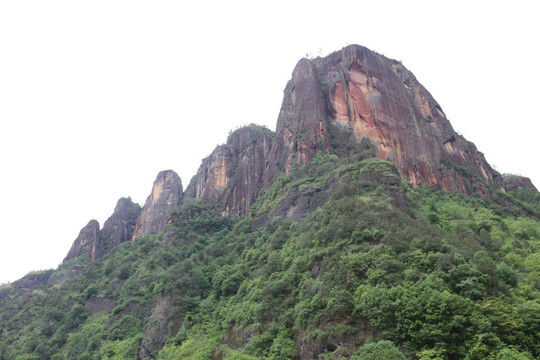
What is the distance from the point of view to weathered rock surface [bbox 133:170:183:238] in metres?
74.2

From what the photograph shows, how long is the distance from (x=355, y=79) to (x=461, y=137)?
20.6 m

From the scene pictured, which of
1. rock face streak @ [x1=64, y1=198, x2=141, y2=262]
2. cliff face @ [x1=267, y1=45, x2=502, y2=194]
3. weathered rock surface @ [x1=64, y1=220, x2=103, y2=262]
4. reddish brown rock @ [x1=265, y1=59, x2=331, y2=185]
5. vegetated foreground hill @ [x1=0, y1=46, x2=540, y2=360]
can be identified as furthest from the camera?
rock face streak @ [x1=64, y1=198, x2=141, y2=262]

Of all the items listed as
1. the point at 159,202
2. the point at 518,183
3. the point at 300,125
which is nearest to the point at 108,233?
the point at 159,202

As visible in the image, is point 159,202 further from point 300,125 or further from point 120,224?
point 300,125

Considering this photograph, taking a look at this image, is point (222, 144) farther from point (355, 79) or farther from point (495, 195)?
point (495, 195)

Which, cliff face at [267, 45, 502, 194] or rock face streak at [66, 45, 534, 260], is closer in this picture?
cliff face at [267, 45, 502, 194]

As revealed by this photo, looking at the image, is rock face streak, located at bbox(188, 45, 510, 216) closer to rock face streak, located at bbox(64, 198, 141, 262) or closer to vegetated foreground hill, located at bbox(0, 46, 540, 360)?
vegetated foreground hill, located at bbox(0, 46, 540, 360)

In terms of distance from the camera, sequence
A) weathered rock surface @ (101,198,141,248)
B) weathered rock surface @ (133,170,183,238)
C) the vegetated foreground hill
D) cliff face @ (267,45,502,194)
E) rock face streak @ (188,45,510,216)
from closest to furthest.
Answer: the vegetated foreground hill
cliff face @ (267,45,502,194)
rock face streak @ (188,45,510,216)
weathered rock surface @ (133,170,183,238)
weathered rock surface @ (101,198,141,248)

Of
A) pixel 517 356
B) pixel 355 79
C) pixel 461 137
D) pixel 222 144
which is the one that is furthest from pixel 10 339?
pixel 461 137

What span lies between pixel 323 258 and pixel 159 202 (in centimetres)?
5927

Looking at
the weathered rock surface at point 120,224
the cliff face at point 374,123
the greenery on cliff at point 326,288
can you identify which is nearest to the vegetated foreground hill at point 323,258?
the greenery on cliff at point 326,288

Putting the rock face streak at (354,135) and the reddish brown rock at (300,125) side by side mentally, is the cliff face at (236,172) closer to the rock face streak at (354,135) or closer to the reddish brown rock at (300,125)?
the rock face streak at (354,135)

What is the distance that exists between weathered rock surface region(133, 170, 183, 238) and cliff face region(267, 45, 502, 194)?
30190 millimetres

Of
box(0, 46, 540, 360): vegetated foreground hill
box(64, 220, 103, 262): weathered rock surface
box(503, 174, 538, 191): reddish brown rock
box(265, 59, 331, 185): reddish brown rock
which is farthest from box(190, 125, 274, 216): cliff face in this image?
box(503, 174, 538, 191): reddish brown rock
